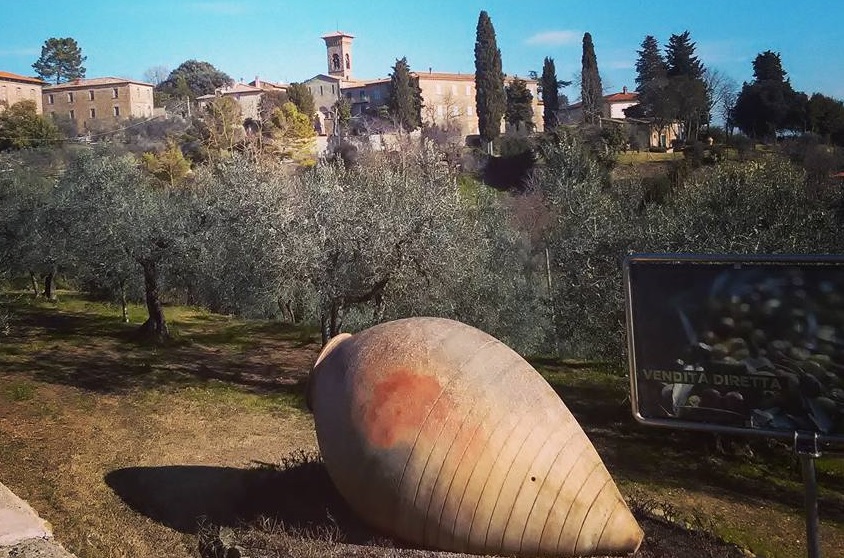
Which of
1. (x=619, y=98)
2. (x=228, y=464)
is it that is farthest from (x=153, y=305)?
(x=619, y=98)

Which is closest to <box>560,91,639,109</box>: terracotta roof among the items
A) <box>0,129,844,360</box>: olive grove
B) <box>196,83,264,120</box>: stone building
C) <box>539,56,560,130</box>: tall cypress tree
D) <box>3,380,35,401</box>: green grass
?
<box>539,56,560,130</box>: tall cypress tree

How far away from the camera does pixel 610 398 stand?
14320mm

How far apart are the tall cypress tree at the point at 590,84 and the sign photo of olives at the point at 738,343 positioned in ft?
179

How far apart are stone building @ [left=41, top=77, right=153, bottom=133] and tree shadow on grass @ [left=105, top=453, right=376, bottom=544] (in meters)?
77.8

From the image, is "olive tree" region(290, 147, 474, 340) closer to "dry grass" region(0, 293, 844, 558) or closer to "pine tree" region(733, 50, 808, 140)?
"dry grass" region(0, 293, 844, 558)

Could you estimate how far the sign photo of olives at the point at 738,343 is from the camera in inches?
152

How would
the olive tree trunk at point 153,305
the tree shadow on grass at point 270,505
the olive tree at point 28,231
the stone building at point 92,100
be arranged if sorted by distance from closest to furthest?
the tree shadow on grass at point 270,505 → the olive tree trunk at point 153,305 → the olive tree at point 28,231 → the stone building at point 92,100

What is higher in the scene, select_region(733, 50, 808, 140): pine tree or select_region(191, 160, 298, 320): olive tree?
select_region(733, 50, 808, 140): pine tree

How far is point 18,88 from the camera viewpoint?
72562mm

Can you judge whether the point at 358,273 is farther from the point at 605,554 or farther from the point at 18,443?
the point at 605,554

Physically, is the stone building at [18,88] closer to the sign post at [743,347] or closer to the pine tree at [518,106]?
the pine tree at [518,106]

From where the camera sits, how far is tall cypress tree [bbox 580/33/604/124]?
5650 cm

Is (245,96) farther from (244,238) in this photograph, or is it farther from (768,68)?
(244,238)

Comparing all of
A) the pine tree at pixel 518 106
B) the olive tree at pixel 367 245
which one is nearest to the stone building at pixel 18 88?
the pine tree at pixel 518 106
